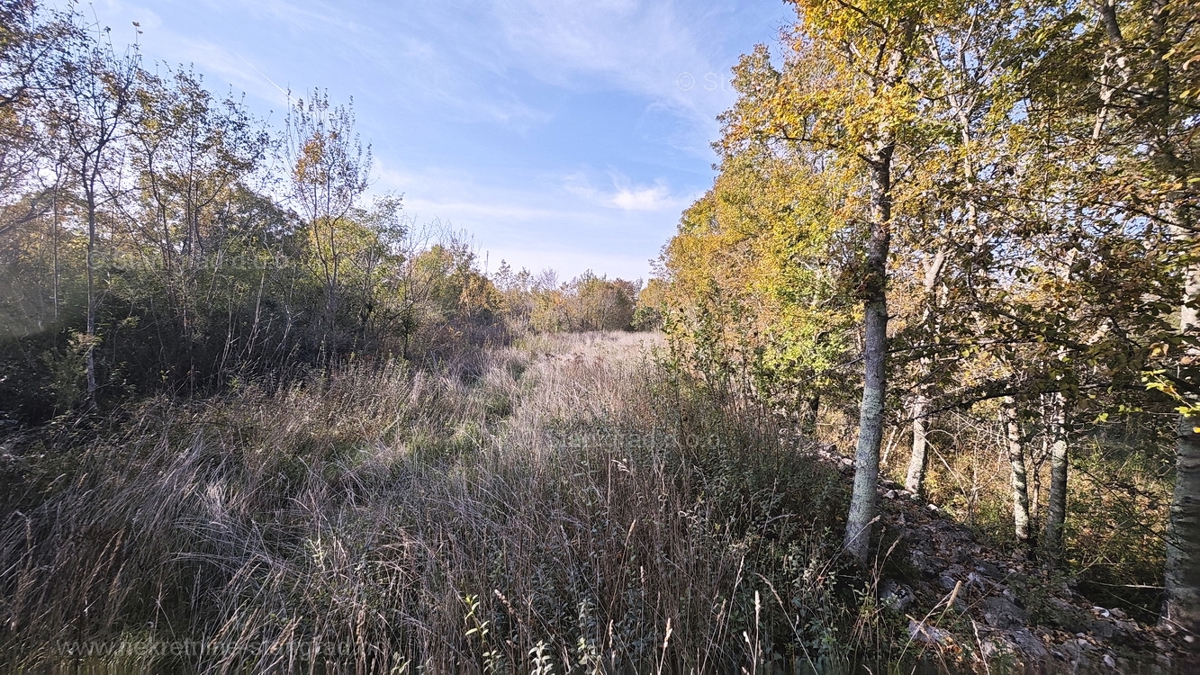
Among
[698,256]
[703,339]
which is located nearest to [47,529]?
[703,339]

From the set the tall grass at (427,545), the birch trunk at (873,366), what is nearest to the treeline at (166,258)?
the tall grass at (427,545)

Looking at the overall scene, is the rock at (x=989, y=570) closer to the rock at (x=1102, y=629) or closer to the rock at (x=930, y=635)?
the rock at (x=1102, y=629)

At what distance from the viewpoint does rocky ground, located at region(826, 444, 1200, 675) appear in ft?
6.35

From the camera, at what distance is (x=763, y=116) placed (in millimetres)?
2344

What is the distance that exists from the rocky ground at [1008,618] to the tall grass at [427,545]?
0.43 meters

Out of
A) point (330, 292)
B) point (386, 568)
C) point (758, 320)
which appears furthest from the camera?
point (330, 292)

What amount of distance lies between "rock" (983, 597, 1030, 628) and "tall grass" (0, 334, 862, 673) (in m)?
0.81

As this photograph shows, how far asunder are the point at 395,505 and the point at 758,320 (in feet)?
17.6

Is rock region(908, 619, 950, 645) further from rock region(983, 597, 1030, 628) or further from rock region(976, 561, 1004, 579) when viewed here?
rock region(976, 561, 1004, 579)

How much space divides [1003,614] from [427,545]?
3544 mm

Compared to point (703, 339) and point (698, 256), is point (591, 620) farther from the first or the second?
point (698, 256)

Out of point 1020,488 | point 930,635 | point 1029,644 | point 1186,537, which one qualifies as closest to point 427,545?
point 930,635

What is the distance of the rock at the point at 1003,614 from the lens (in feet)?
7.55

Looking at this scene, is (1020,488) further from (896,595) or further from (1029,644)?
(896,595)
